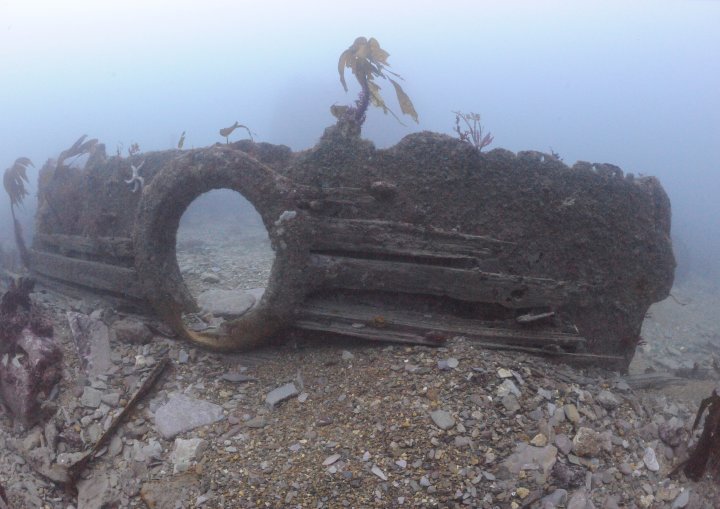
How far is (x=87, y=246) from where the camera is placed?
5.80 metres

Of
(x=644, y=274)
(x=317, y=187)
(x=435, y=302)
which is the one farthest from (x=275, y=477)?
(x=644, y=274)

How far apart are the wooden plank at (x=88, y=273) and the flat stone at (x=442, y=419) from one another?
11.6ft

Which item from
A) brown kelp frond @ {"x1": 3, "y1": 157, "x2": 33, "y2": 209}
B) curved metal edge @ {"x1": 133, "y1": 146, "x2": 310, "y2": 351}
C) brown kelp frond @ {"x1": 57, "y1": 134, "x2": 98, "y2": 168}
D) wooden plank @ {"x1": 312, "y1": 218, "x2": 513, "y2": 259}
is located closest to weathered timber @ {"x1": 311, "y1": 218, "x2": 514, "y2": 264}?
wooden plank @ {"x1": 312, "y1": 218, "x2": 513, "y2": 259}

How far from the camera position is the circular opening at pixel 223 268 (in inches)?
232

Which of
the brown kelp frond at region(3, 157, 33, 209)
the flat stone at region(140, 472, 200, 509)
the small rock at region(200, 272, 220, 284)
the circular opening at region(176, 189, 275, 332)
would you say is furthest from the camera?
the brown kelp frond at region(3, 157, 33, 209)

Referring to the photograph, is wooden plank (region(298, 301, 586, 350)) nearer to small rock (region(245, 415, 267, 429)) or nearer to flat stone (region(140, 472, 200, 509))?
small rock (region(245, 415, 267, 429))

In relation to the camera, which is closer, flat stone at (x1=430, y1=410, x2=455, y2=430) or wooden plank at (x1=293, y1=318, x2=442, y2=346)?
flat stone at (x1=430, y1=410, x2=455, y2=430)

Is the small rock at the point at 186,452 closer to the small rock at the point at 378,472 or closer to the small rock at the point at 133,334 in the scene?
the small rock at the point at 378,472

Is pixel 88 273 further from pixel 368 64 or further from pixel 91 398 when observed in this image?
pixel 368 64

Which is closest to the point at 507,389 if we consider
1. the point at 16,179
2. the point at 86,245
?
the point at 86,245

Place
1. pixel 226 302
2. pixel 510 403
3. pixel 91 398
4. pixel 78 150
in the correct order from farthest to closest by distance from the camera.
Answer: pixel 78 150 < pixel 226 302 < pixel 91 398 < pixel 510 403

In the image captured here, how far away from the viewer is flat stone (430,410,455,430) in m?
3.43

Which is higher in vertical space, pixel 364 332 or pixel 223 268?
pixel 364 332

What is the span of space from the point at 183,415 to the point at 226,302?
7.63 ft
